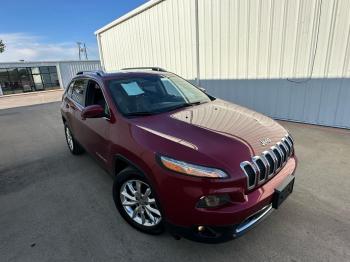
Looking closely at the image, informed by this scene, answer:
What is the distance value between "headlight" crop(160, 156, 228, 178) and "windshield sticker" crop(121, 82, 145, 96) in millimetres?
1299

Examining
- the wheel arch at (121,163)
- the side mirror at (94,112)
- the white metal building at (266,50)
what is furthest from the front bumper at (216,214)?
the white metal building at (266,50)

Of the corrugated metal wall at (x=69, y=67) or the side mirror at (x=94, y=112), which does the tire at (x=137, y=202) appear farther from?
the corrugated metal wall at (x=69, y=67)

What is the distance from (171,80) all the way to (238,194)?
7.35 ft

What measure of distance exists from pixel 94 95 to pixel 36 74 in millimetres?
26598

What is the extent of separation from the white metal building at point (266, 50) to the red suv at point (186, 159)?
10.8 ft

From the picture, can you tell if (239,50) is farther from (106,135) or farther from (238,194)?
(238,194)

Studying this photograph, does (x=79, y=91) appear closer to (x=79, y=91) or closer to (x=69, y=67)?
(x=79, y=91)

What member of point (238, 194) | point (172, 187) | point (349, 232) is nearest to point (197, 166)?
point (172, 187)

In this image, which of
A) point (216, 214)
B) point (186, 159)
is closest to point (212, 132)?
point (186, 159)

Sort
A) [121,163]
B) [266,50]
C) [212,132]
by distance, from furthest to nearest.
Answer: [266,50]
[121,163]
[212,132]

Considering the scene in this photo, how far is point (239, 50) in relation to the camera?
6.36m

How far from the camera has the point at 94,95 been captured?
127 inches

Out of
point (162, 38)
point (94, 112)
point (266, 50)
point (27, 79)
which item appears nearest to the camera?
point (94, 112)

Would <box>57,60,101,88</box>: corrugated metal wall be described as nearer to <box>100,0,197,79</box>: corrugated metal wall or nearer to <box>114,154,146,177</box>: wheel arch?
<box>100,0,197,79</box>: corrugated metal wall
